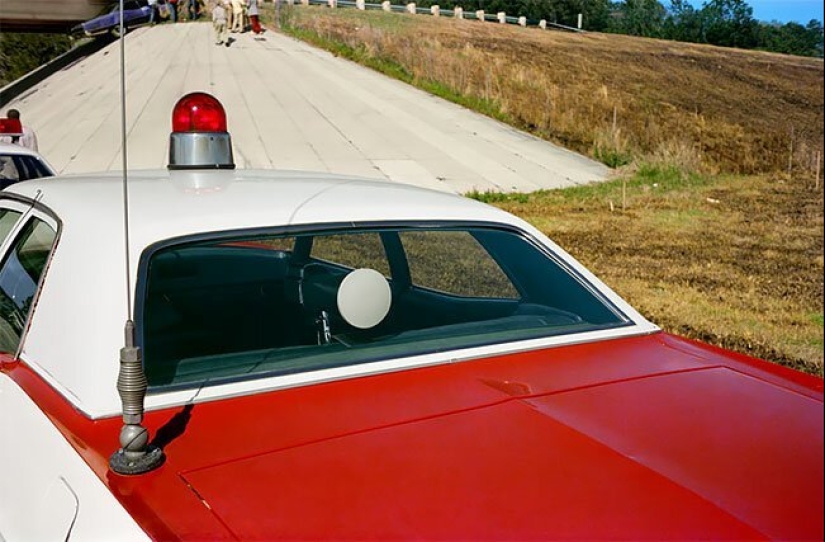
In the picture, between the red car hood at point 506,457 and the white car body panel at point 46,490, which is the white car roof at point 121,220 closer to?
the white car body panel at point 46,490

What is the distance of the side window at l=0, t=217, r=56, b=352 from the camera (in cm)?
258

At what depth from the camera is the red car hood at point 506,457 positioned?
56.3 inches

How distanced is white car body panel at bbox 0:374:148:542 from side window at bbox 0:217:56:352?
392 mm

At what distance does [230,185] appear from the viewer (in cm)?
261

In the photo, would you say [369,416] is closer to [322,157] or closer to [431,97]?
[322,157]

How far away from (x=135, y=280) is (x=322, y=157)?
13.5 metres

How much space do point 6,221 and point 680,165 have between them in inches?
467

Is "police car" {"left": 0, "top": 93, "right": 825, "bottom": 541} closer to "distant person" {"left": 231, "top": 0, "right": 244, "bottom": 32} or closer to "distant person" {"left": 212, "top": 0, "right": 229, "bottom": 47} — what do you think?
"distant person" {"left": 212, "top": 0, "right": 229, "bottom": 47}

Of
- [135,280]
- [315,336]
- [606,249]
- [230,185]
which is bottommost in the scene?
[606,249]

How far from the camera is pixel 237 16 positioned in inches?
1219

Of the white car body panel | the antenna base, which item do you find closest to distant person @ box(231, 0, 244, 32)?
the white car body panel

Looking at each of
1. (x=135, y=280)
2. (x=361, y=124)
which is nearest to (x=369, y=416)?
(x=135, y=280)

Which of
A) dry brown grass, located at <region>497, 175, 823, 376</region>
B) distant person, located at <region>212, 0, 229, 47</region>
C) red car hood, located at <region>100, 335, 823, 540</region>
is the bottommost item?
dry brown grass, located at <region>497, 175, 823, 376</region>

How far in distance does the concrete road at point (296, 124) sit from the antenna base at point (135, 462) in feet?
38.2
